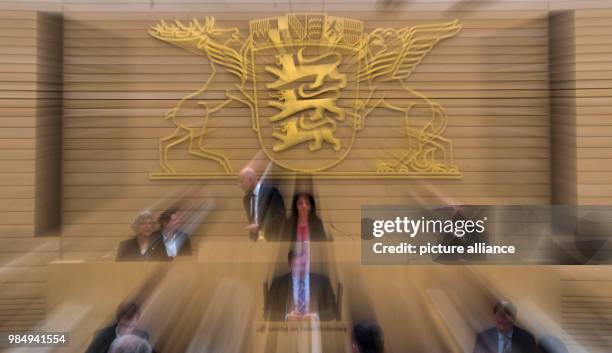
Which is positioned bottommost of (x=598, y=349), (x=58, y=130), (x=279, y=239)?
(x=598, y=349)

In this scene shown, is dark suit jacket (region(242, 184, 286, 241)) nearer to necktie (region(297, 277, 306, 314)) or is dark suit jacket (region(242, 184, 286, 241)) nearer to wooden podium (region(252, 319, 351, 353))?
necktie (region(297, 277, 306, 314))

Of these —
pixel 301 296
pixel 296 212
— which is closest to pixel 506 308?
pixel 301 296

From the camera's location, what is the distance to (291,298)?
2027mm

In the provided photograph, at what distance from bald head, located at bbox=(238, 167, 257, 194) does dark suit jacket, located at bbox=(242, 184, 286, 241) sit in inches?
1.1

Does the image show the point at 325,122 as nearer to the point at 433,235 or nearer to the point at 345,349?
the point at 433,235

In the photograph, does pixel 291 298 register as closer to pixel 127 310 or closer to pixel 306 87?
pixel 127 310

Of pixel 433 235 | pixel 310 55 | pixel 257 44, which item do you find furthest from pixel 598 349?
pixel 257 44

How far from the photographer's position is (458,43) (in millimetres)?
2070

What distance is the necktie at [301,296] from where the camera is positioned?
2.02 m

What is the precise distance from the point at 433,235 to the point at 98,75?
57.4 inches

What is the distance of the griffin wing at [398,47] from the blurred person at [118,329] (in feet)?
4.28

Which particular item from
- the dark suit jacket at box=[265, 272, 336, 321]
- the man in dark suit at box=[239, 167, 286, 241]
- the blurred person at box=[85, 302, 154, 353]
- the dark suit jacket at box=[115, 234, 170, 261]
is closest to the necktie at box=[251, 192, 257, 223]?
the man in dark suit at box=[239, 167, 286, 241]

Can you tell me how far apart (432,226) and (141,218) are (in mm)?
1149

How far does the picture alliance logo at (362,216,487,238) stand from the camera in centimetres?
198
